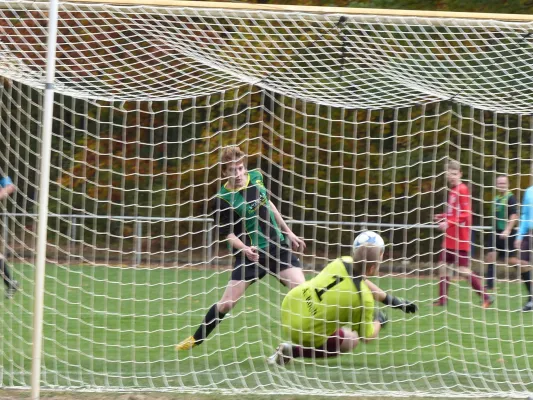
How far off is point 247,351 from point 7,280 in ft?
9.28

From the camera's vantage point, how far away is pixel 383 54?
299 inches

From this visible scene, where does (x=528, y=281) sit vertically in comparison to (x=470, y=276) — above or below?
above

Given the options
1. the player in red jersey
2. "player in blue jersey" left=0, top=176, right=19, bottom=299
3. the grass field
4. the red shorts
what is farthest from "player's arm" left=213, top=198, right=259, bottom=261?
the red shorts

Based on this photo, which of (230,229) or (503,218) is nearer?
(230,229)

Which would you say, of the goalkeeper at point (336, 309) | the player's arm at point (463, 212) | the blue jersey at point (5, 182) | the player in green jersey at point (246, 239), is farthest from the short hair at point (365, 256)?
the player's arm at point (463, 212)

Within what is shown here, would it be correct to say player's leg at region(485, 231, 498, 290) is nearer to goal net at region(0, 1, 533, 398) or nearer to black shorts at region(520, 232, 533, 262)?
black shorts at region(520, 232, 533, 262)

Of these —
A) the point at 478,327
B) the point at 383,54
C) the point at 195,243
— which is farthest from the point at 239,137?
the point at 383,54

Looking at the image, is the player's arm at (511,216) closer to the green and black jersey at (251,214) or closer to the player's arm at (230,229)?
the green and black jersey at (251,214)

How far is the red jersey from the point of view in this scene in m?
10.3

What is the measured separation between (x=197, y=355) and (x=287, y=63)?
8.21 feet

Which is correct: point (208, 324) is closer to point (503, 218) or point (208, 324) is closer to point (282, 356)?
point (282, 356)

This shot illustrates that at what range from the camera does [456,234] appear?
33.5ft

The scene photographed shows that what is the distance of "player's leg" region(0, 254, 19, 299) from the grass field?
121 millimetres

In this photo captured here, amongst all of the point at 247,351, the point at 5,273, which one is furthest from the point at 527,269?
the point at 5,273
